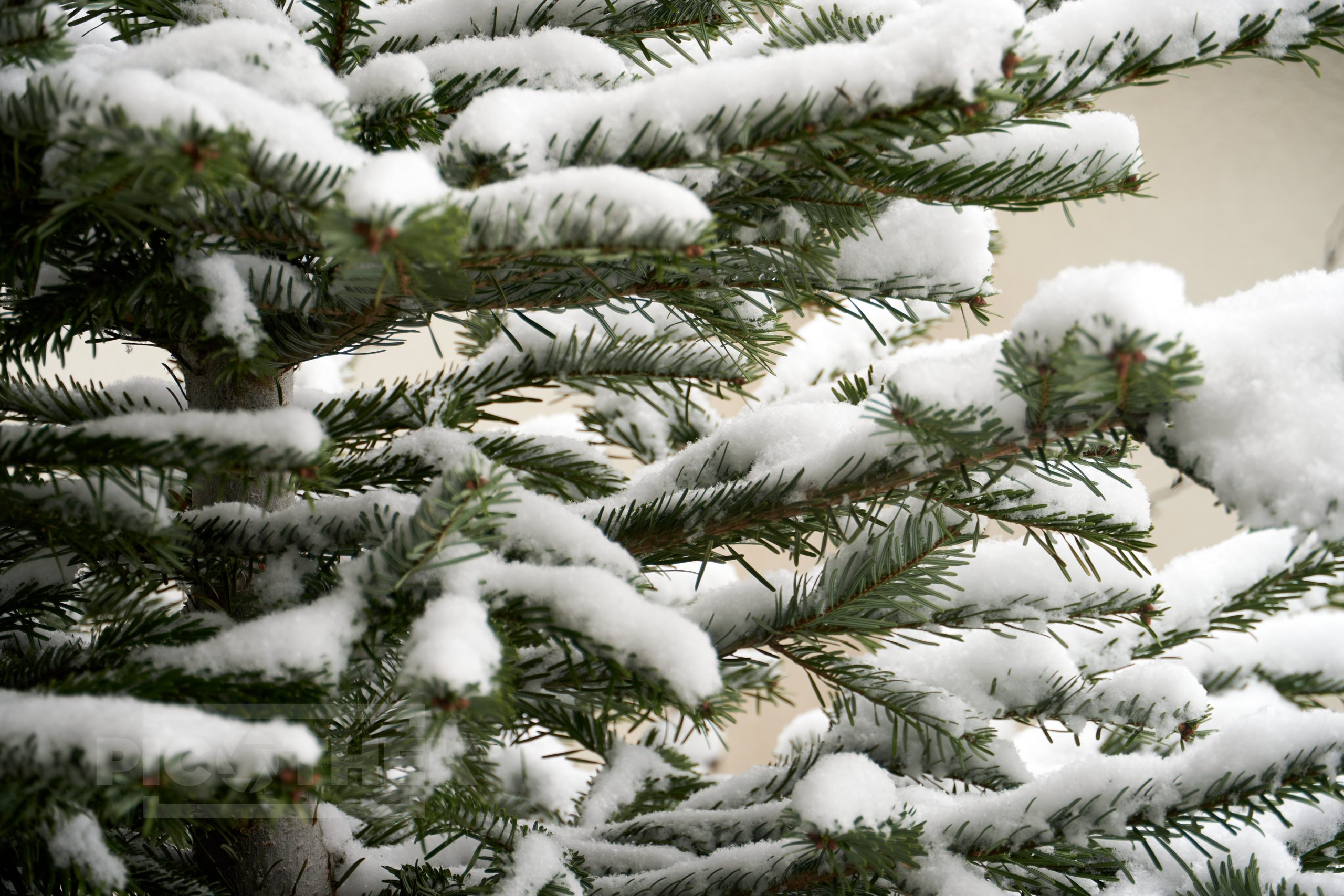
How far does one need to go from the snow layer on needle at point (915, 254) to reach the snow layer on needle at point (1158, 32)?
4.1 inches

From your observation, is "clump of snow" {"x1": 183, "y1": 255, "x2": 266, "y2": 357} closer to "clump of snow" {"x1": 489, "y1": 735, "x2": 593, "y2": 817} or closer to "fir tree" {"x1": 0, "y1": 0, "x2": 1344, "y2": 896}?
"fir tree" {"x1": 0, "y1": 0, "x2": 1344, "y2": 896}

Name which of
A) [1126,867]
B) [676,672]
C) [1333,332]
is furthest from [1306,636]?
[676,672]

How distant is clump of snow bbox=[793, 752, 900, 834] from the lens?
40 cm

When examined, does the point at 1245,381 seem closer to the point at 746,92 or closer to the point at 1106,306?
the point at 1106,306

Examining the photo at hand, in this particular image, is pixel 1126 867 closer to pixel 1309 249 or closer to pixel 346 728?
pixel 346 728

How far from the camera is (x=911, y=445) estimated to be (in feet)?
1.30

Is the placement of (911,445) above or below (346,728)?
above

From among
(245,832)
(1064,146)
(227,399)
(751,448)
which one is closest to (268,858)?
(245,832)

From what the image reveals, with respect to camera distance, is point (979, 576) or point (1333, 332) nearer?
point (1333, 332)

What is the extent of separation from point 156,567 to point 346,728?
127mm

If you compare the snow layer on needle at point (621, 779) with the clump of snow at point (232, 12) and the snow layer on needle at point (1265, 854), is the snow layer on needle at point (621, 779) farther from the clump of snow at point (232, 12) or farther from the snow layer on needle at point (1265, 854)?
the clump of snow at point (232, 12)

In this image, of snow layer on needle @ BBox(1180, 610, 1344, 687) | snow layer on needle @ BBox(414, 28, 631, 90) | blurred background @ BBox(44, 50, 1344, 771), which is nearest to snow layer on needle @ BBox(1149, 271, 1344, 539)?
snow layer on needle @ BBox(414, 28, 631, 90)

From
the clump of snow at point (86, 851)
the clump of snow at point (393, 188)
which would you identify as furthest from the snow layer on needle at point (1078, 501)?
the clump of snow at point (86, 851)

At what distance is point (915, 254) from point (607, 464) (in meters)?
0.26
